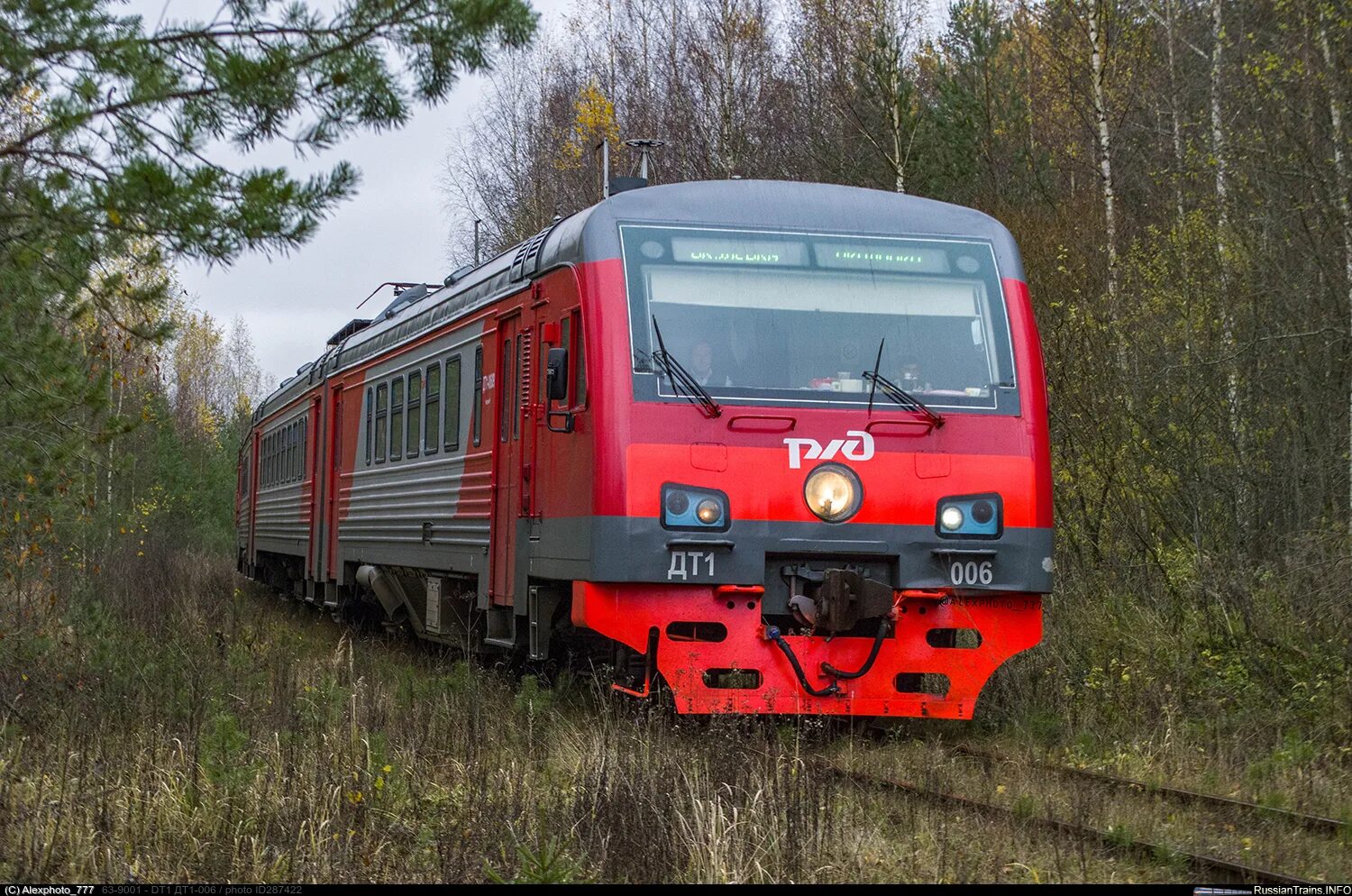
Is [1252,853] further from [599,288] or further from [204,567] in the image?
[204,567]

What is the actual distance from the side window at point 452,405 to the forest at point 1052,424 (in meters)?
1.70

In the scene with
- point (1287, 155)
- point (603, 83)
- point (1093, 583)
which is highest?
point (603, 83)

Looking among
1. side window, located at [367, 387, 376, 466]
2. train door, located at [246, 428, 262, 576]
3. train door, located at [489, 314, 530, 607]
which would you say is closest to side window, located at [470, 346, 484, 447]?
train door, located at [489, 314, 530, 607]

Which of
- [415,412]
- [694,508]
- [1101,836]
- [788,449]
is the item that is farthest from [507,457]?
[1101,836]

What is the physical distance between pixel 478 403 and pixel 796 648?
3.39m

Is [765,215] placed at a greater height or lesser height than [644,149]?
lesser

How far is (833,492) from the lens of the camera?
8.47 m

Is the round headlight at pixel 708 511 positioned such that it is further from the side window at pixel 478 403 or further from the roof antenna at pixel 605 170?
the side window at pixel 478 403

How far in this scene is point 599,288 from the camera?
337 inches

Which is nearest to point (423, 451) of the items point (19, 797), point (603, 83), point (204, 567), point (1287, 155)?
point (19, 797)

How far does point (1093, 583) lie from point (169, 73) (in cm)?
868

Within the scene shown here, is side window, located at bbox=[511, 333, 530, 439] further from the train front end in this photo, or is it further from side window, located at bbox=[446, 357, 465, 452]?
side window, located at bbox=[446, 357, 465, 452]

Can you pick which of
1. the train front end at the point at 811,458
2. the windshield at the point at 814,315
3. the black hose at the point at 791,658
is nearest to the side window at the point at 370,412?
the train front end at the point at 811,458

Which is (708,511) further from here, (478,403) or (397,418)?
(397,418)
